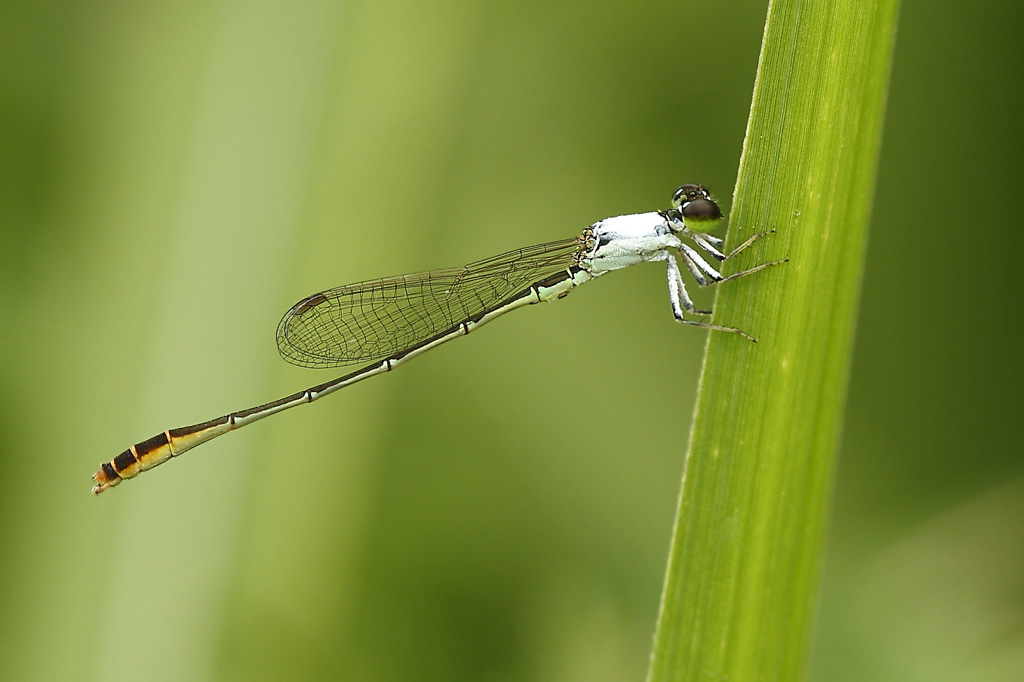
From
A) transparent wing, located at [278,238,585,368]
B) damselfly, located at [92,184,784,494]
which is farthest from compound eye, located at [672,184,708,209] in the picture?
transparent wing, located at [278,238,585,368]

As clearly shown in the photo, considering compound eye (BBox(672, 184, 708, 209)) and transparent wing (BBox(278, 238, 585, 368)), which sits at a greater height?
compound eye (BBox(672, 184, 708, 209))

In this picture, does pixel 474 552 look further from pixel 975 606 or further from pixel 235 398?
pixel 975 606

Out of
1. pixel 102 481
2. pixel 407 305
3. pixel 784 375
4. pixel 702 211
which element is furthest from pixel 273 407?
pixel 784 375

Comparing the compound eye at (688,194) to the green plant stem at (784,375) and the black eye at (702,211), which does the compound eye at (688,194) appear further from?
the green plant stem at (784,375)

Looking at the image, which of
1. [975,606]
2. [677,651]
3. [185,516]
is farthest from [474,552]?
[975,606]

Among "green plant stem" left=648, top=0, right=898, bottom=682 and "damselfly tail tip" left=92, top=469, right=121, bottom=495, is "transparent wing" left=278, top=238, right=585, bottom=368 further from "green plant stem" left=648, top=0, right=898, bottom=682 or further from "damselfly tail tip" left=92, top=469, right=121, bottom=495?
"green plant stem" left=648, top=0, right=898, bottom=682

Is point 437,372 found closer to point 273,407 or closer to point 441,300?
point 441,300

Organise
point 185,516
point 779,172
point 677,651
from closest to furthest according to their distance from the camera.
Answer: point 677,651, point 779,172, point 185,516
